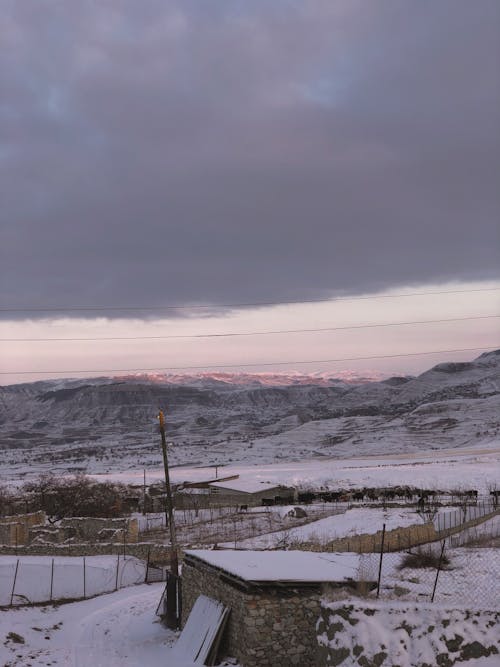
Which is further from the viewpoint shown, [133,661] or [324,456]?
[324,456]

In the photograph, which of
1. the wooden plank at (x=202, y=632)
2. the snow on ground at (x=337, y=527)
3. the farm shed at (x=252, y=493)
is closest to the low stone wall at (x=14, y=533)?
the snow on ground at (x=337, y=527)

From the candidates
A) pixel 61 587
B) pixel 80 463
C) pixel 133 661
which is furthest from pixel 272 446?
pixel 133 661

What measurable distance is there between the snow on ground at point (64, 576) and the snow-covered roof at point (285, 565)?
36.6 feet

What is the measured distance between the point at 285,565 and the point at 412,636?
198 inches

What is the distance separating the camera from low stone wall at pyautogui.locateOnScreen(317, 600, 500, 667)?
45.6ft

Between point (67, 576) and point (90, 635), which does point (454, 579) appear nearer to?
point (90, 635)

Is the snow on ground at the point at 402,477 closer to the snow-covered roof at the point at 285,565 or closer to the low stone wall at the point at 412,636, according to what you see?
the snow-covered roof at the point at 285,565

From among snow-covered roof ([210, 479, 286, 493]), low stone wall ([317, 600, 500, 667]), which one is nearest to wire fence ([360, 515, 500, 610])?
low stone wall ([317, 600, 500, 667])

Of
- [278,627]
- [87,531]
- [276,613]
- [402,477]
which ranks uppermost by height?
[276,613]

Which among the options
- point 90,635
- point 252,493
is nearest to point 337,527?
point 90,635

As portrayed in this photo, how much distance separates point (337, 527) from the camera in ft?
136

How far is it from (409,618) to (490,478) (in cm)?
Answer: 6482

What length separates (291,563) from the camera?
18797 millimetres

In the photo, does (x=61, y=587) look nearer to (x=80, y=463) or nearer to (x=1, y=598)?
(x=1, y=598)
